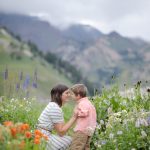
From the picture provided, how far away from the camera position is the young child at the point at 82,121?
8.85m

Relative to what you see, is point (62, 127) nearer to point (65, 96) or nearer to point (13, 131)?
point (65, 96)

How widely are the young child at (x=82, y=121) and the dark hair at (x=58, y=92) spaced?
7.1 inches

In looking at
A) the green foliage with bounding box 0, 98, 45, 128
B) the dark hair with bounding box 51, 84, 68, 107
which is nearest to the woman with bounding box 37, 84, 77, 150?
the dark hair with bounding box 51, 84, 68, 107

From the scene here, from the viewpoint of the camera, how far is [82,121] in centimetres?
891

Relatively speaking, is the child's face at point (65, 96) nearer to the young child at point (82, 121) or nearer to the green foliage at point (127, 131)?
the young child at point (82, 121)

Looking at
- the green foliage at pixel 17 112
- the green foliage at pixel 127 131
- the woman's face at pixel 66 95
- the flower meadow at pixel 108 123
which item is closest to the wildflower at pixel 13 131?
the flower meadow at pixel 108 123

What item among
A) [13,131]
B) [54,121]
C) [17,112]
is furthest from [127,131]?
[17,112]

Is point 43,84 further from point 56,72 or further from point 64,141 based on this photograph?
point 64,141

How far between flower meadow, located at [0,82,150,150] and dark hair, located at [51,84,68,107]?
0.80 m

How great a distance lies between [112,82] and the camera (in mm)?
11797

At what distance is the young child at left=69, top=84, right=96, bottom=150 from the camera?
8.85 meters

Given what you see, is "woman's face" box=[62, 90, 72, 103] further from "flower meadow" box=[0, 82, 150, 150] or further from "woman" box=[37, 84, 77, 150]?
"flower meadow" box=[0, 82, 150, 150]

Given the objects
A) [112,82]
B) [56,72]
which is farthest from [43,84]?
[112,82]

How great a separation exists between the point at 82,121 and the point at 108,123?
0.52 m
